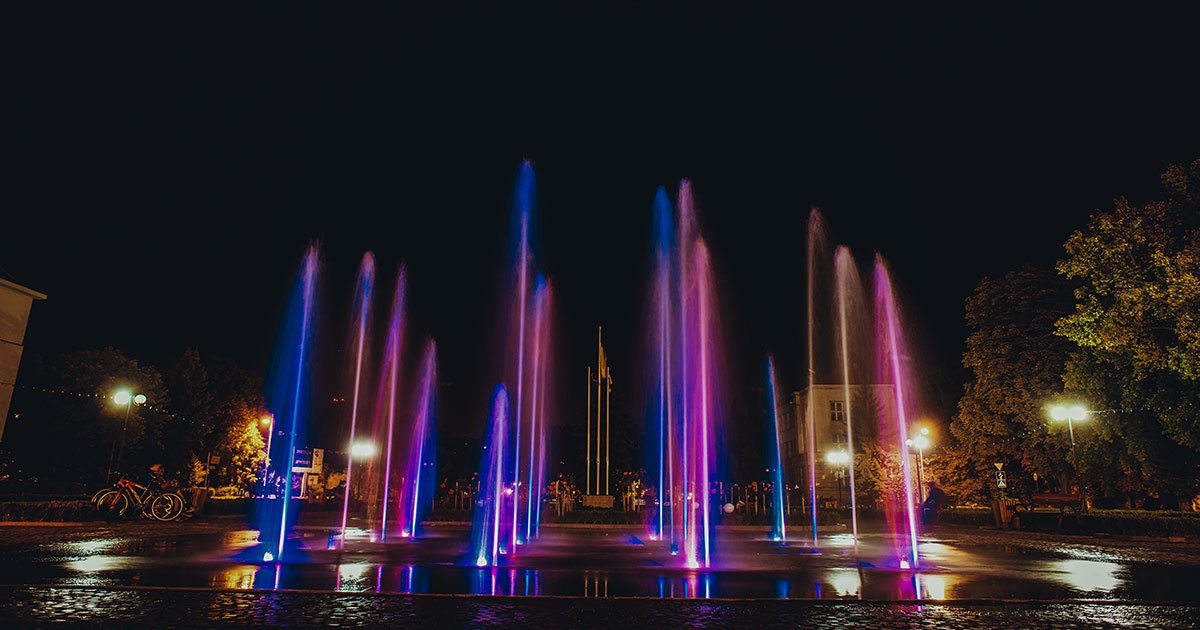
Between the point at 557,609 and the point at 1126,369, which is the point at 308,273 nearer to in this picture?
the point at 557,609

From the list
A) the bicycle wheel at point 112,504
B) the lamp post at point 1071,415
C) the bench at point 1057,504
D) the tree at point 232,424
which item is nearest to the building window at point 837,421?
the bench at point 1057,504

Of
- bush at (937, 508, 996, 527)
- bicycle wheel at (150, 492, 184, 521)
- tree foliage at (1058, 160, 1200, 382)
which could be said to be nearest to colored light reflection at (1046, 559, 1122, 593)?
tree foliage at (1058, 160, 1200, 382)

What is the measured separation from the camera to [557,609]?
796cm

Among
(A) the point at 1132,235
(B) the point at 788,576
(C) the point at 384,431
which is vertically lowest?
(B) the point at 788,576

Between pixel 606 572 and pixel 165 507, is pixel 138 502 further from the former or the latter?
pixel 606 572

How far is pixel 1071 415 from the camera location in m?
27.8

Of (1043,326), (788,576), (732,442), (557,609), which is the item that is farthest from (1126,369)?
(732,442)

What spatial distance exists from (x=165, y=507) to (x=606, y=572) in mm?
19721

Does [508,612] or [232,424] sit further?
[232,424]

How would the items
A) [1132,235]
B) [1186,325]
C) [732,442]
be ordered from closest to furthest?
[1186,325], [1132,235], [732,442]

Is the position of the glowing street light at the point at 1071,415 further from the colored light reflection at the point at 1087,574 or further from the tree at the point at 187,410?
the tree at the point at 187,410

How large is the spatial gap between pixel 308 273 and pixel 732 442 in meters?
62.4

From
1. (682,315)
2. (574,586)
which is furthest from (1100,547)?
(574,586)

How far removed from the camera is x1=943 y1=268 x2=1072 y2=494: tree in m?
32.4
